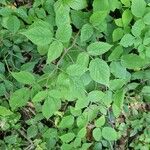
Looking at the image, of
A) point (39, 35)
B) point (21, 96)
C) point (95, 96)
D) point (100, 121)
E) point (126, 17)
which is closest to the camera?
point (39, 35)

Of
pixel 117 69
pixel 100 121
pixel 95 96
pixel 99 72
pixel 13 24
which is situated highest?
pixel 13 24

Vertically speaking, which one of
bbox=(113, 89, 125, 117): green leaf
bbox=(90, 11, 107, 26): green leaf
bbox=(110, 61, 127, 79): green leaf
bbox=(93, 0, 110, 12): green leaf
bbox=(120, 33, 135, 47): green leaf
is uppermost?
bbox=(93, 0, 110, 12): green leaf

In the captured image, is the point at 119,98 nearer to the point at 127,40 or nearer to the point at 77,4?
the point at 127,40

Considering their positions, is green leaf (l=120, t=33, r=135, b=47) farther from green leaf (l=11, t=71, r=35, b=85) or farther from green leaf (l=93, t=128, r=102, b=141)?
green leaf (l=93, t=128, r=102, b=141)

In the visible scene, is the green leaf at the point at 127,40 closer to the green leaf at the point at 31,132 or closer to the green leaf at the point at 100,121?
the green leaf at the point at 100,121

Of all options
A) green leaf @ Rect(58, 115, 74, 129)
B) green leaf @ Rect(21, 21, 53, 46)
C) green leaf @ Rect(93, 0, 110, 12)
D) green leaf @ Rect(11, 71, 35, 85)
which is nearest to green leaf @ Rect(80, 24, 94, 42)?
green leaf @ Rect(93, 0, 110, 12)

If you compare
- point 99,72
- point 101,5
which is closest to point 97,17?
point 101,5

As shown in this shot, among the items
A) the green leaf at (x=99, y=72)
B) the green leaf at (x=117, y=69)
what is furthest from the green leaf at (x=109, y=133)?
the green leaf at (x=99, y=72)
